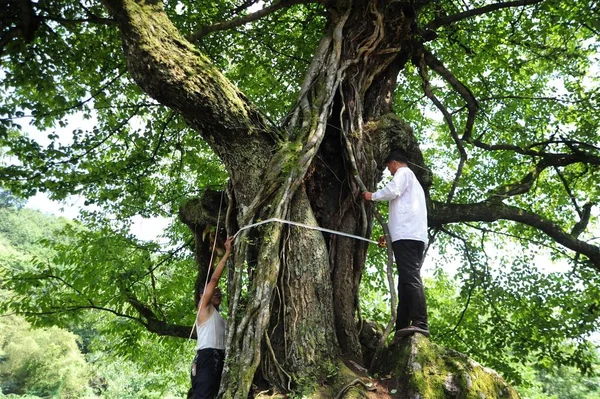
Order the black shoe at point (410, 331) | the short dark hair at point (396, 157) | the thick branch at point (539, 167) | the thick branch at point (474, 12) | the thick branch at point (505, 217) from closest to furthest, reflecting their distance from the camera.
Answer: the black shoe at point (410, 331) < the short dark hair at point (396, 157) < the thick branch at point (474, 12) < the thick branch at point (505, 217) < the thick branch at point (539, 167)

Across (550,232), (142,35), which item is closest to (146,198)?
(142,35)

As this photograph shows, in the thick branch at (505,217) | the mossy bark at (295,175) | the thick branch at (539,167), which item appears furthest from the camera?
the thick branch at (539,167)

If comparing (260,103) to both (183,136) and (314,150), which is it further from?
(314,150)

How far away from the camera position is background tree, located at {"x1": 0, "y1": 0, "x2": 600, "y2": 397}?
10.7 feet

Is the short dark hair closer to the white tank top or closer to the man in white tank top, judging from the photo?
the man in white tank top

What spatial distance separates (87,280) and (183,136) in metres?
2.76

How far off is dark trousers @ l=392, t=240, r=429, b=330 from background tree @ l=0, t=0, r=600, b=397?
372 millimetres

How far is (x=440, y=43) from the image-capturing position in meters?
8.48

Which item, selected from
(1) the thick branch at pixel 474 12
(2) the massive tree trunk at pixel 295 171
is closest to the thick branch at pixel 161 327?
(2) the massive tree trunk at pixel 295 171

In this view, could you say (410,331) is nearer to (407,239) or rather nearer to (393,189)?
(407,239)

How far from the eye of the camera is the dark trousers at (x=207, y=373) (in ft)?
11.8

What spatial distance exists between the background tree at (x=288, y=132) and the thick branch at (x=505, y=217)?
0.02 m

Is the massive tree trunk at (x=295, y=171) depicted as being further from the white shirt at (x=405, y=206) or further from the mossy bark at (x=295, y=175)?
the white shirt at (x=405, y=206)

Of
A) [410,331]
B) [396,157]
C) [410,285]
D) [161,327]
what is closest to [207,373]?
[410,331]
